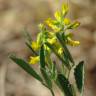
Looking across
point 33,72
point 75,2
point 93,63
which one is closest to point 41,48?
point 33,72

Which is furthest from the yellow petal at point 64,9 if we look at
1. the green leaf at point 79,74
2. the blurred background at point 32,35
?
the blurred background at point 32,35

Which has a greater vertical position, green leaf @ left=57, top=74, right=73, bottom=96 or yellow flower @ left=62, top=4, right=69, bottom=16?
yellow flower @ left=62, top=4, right=69, bottom=16

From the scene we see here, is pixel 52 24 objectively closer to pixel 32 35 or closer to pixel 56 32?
pixel 56 32

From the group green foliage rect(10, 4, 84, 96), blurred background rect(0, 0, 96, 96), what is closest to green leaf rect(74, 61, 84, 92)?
green foliage rect(10, 4, 84, 96)

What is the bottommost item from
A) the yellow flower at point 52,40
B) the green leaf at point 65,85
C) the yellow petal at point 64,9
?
the green leaf at point 65,85

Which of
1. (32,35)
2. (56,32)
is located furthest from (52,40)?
(32,35)

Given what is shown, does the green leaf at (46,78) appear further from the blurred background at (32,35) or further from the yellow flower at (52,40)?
the blurred background at (32,35)

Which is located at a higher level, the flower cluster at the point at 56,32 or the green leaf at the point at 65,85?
the flower cluster at the point at 56,32

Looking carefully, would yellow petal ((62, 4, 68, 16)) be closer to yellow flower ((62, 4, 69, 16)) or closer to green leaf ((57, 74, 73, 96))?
yellow flower ((62, 4, 69, 16))

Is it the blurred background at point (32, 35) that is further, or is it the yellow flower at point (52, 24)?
the blurred background at point (32, 35)
